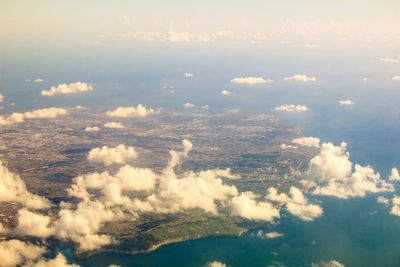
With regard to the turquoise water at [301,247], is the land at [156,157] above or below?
above

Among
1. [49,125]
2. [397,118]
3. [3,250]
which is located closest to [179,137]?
[49,125]

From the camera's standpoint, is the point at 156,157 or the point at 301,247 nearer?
the point at 301,247

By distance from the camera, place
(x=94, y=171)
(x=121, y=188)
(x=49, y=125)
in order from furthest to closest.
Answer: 1. (x=49, y=125)
2. (x=94, y=171)
3. (x=121, y=188)

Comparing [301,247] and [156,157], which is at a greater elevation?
[156,157]

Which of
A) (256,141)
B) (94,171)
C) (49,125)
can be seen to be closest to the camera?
(94,171)

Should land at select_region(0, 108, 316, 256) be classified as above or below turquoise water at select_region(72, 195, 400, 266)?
above

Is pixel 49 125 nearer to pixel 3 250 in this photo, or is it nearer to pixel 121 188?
pixel 121 188

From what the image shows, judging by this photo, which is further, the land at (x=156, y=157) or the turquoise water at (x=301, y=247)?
the land at (x=156, y=157)

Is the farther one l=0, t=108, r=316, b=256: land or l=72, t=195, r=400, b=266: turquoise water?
l=0, t=108, r=316, b=256: land
